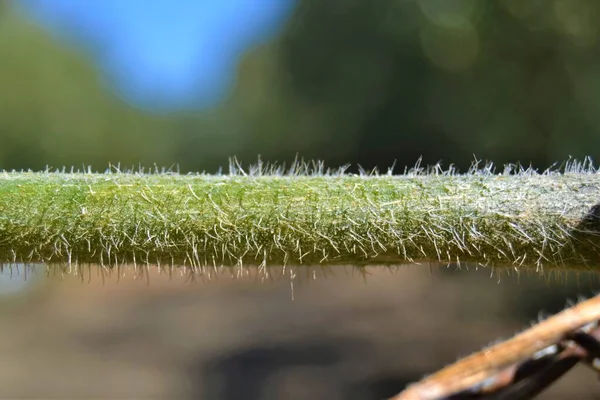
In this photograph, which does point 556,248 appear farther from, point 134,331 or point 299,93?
point 299,93

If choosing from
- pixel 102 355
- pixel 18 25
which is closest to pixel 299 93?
pixel 102 355

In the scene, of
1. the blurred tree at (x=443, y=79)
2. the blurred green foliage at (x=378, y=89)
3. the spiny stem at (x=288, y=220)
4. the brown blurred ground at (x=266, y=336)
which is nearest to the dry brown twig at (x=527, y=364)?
the spiny stem at (x=288, y=220)

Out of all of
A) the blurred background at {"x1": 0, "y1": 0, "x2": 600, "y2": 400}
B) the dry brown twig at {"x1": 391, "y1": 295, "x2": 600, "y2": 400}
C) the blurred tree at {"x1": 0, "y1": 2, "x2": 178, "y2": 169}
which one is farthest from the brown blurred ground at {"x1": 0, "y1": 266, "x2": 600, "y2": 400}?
the dry brown twig at {"x1": 391, "y1": 295, "x2": 600, "y2": 400}

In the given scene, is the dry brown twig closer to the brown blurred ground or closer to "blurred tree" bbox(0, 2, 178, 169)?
the brown blurred ground

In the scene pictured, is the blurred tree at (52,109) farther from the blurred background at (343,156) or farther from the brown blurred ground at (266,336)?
the brown blurred ground at (266,336)

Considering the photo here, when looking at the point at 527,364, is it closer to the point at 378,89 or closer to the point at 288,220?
the point at 288,220

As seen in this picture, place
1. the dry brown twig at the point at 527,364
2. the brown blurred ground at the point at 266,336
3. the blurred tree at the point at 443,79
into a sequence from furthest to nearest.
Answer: the brown blurred ground at the point at 266,336
the blurred tree at the point at 443,79
the dry brown twig at the point at 527,364
